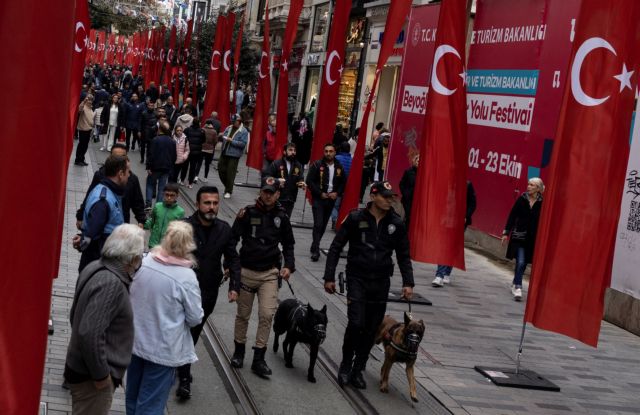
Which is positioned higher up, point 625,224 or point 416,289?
point 625,224

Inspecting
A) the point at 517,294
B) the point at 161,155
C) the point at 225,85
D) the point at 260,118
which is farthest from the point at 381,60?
the point at 225,85

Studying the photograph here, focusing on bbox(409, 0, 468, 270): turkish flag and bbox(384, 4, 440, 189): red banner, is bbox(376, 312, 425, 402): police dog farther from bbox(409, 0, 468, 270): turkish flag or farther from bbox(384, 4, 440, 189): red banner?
bbox(384, 4, 440, 189): red banner

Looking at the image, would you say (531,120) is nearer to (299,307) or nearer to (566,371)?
(566,371)

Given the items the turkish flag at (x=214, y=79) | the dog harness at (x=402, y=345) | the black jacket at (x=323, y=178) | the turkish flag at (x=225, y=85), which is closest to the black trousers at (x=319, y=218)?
the black jacket at (x=323, y=178)

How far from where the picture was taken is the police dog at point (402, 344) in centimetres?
869

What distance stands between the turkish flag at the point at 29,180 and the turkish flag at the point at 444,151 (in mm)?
8772

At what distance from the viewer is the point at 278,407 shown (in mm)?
8242

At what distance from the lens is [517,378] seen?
401 inches

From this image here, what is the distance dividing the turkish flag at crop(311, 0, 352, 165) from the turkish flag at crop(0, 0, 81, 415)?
13555 millimetres

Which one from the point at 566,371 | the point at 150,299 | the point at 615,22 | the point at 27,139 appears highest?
the point at 615,22

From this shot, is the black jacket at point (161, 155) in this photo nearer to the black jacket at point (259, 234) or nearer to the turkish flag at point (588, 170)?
the black jacket at point (259, 234)

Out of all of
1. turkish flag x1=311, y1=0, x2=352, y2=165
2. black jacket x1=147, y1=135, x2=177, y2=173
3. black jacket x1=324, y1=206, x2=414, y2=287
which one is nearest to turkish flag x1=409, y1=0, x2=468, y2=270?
black jacket x1=324, y1=206, x2=414, y2=287

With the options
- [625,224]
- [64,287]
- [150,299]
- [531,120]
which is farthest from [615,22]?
[531,120]

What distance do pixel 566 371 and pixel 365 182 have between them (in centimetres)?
1091
